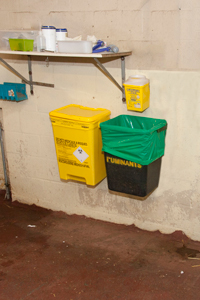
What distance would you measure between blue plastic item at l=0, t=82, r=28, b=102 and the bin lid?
522mm

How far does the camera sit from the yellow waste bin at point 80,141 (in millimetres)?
2832

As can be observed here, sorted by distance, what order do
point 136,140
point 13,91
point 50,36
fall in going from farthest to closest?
1. point 13,91
2. point 50,36
3. point 136,140

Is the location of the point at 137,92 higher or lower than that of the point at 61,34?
lower

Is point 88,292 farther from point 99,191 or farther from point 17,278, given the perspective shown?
point 99,191

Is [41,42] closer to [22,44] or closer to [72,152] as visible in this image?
[22,44]

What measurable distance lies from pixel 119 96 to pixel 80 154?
2.03 feet

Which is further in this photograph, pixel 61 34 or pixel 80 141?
pixel 80 141

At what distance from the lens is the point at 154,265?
8.95 ft

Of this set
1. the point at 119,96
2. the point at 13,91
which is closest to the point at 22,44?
the point at 13,91

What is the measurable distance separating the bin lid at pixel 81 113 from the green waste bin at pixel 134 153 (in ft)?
0.35

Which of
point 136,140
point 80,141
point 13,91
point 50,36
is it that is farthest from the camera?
point 13,91

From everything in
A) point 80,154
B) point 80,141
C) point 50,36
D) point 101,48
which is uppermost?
point 50,36

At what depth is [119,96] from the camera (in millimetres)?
2969

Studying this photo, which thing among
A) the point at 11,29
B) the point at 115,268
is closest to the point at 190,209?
the point at 115,268
